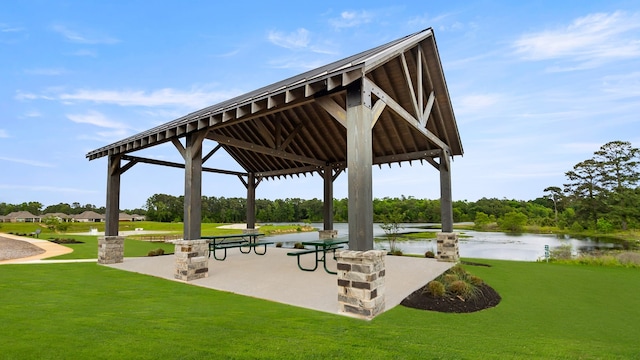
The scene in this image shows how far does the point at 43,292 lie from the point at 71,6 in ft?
26.8

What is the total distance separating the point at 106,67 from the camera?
12602 millimetres

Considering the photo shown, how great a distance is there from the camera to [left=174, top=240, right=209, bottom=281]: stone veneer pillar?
6805mm

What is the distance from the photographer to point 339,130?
1057cm

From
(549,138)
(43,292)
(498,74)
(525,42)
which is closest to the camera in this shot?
(43,292)

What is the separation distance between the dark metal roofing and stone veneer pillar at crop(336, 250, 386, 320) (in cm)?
218

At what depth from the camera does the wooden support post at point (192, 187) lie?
709cm

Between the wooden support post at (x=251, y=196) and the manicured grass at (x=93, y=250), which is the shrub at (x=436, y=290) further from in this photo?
the manicured grass at (x=93, y=250)

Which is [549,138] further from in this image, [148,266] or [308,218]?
[308,218]

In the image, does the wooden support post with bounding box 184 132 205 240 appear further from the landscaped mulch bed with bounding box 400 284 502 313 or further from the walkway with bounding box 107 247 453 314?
the landscaped mulch bed with bounding box 400 284 502 313

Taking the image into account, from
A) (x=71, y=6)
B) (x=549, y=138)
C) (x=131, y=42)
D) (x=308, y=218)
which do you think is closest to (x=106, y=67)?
(x=131, y=42)

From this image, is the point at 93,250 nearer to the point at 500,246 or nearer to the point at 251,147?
the point at 251,147

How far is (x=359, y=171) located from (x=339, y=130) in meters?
6.15

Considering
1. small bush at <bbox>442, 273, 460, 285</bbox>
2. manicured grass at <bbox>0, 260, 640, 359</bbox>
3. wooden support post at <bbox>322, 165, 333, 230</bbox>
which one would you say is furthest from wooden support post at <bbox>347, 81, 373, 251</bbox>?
wooden support post at <bbox>322, 165, 333, 230</bbox>

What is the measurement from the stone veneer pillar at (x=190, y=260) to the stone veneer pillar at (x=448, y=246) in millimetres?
6865
